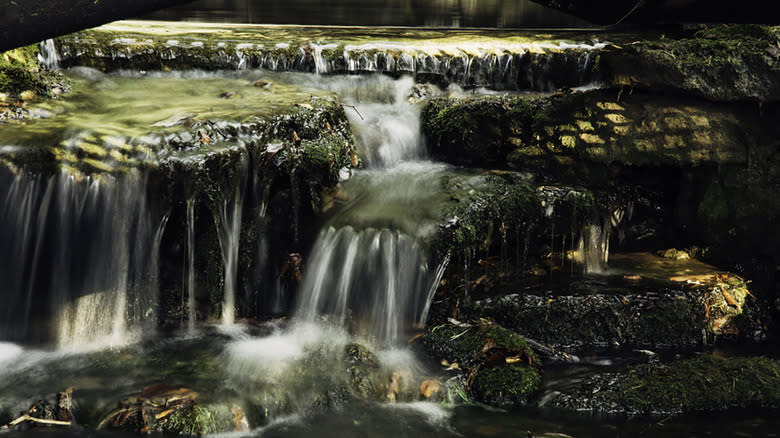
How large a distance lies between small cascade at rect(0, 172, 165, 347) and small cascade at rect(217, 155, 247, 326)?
542 mm

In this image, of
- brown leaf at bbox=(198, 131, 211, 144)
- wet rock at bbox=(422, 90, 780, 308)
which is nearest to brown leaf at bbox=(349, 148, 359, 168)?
wet rock at bbox=(422, 90, 780, 308)

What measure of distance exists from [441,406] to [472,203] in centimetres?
199

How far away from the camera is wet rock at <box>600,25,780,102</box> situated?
5.70m

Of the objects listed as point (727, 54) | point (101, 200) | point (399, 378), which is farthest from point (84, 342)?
point (727, 54)

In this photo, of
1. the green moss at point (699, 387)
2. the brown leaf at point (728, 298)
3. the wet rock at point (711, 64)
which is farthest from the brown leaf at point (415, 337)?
the wet rock at point (711, 64)

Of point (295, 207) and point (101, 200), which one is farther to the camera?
point (295, 207)

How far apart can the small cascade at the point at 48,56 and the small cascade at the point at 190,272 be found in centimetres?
384

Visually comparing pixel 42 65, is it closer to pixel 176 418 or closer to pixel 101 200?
pixel 101 200

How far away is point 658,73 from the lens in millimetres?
6039

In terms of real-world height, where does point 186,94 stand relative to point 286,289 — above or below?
above

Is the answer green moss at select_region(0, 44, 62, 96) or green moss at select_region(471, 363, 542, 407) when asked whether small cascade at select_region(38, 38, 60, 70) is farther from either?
green moss at select_region(471, 363, 542, 407)

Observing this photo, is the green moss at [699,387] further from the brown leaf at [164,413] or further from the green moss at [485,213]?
the brown leaf at [164,413]

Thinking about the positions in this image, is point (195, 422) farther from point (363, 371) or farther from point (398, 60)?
point (398, 60)

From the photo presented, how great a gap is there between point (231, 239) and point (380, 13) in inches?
388
